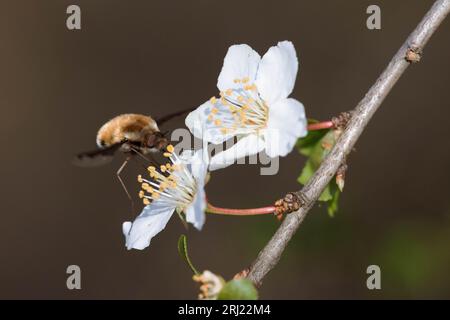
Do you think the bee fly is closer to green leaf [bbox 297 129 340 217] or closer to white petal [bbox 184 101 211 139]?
white petal [bbox 184 101 211 139]

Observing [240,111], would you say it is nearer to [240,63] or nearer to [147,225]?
[240,63]

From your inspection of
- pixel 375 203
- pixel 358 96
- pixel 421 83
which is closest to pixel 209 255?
pixel 375 203

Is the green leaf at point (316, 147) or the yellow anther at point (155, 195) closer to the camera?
the yellow anther at point (155, 195)

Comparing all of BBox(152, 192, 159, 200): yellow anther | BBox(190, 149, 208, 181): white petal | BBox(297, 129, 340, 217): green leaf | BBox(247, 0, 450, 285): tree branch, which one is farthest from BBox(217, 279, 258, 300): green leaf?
BBox(297, 129, 340, 217): green leaf

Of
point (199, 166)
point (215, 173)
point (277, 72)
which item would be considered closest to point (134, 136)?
point (199, 166)

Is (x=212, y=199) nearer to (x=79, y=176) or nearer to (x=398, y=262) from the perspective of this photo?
(x=79, y=176)

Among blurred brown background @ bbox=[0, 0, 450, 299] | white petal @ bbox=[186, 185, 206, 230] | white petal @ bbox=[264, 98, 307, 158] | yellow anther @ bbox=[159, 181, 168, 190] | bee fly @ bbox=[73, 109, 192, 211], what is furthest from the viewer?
blurred brown background @ bbox=[0, 0, 450, 299]

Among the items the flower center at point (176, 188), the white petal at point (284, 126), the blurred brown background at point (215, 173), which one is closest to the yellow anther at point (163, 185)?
the flower center at point (176, 188)

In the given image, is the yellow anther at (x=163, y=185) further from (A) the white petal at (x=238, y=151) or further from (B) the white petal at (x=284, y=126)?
(B) the white petal at (x=284, y=126)
